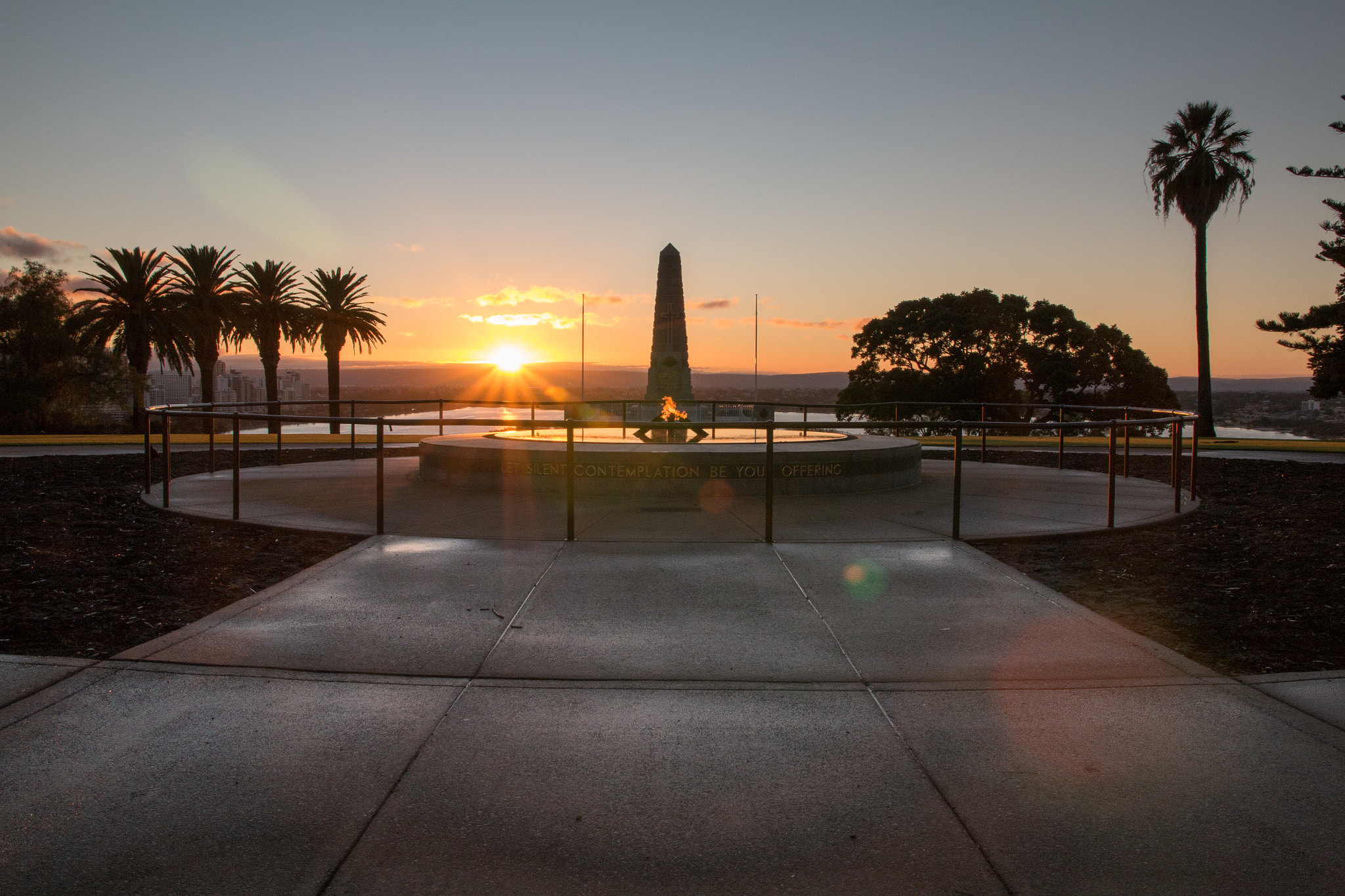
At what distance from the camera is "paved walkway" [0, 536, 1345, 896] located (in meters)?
2.48

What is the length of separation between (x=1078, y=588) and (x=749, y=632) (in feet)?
9.12

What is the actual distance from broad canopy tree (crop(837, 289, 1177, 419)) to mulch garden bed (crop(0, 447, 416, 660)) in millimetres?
44643

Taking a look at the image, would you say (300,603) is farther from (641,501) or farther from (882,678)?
(641,501)

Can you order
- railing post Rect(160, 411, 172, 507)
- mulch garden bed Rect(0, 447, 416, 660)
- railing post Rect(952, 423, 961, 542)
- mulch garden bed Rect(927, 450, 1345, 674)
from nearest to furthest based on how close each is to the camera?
mulch garden bed Rect(927, 450, 1345, 674), mulch garden bed Rect(0, 447, 416, 660), railing post Rect(952, 423, 961, 542), railing post Rect(160, 411, 172, 507)

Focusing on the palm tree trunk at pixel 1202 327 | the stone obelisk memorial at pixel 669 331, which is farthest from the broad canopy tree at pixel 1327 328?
the stone obelisk memorial at pixel 669 331

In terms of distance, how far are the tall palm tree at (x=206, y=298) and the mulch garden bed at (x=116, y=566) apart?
3128 cm

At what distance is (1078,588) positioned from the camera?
19.3 feet

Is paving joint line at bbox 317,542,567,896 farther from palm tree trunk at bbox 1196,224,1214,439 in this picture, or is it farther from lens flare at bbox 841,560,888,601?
palm tree trunk at bbox 1196,224,1214,439

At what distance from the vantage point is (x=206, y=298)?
3831 centimetres

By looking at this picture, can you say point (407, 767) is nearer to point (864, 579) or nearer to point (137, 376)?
point (864, 579)

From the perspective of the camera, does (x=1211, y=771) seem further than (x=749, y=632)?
No

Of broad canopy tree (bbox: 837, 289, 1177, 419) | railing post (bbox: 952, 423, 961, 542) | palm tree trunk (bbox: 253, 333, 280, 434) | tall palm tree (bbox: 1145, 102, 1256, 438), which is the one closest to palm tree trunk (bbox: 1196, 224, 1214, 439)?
tall palm tree (bbox: 1145, 102, 1256, 438)

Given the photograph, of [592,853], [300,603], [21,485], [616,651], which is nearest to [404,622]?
[300,603]

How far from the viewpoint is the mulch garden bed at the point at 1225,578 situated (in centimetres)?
460
